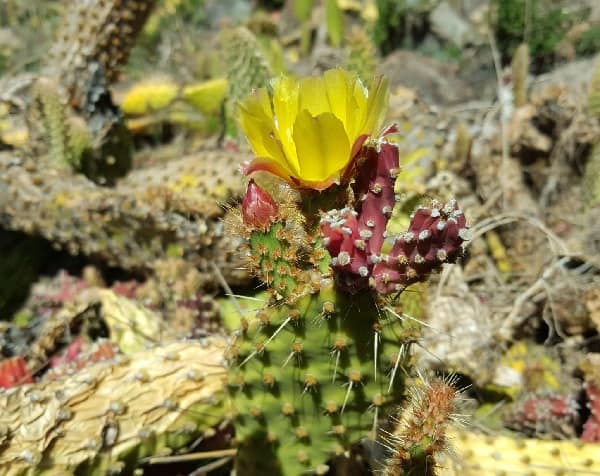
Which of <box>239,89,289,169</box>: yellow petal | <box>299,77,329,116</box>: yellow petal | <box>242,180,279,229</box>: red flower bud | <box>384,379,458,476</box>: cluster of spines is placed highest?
<box>299,77,329,116</box>: yellow petal

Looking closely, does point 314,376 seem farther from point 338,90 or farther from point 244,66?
point 244,66

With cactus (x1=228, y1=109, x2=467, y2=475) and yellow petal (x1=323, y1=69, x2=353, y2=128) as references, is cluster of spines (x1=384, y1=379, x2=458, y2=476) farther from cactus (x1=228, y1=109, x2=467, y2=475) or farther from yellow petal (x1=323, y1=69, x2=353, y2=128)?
yellow petal (x1=323, y1=69, x2=353, y2=128)

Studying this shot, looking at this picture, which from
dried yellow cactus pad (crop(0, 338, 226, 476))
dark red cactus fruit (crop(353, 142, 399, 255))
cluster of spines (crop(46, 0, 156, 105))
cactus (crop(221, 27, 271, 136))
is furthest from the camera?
cluster of spines (crop(46, 0, 156, 105))

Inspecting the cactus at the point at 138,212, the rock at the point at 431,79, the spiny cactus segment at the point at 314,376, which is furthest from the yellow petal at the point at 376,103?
the rock at the point at 431,79

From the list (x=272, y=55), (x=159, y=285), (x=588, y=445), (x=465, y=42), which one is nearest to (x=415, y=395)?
(x=588, y=445)

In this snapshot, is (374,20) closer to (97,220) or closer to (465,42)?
(465,42)

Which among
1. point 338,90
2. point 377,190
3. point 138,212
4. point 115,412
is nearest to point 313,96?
point 338,90

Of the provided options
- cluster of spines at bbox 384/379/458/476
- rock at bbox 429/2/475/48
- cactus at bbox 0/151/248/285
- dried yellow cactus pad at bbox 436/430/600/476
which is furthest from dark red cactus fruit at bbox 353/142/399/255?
rock at bbox 429/2/475/48
